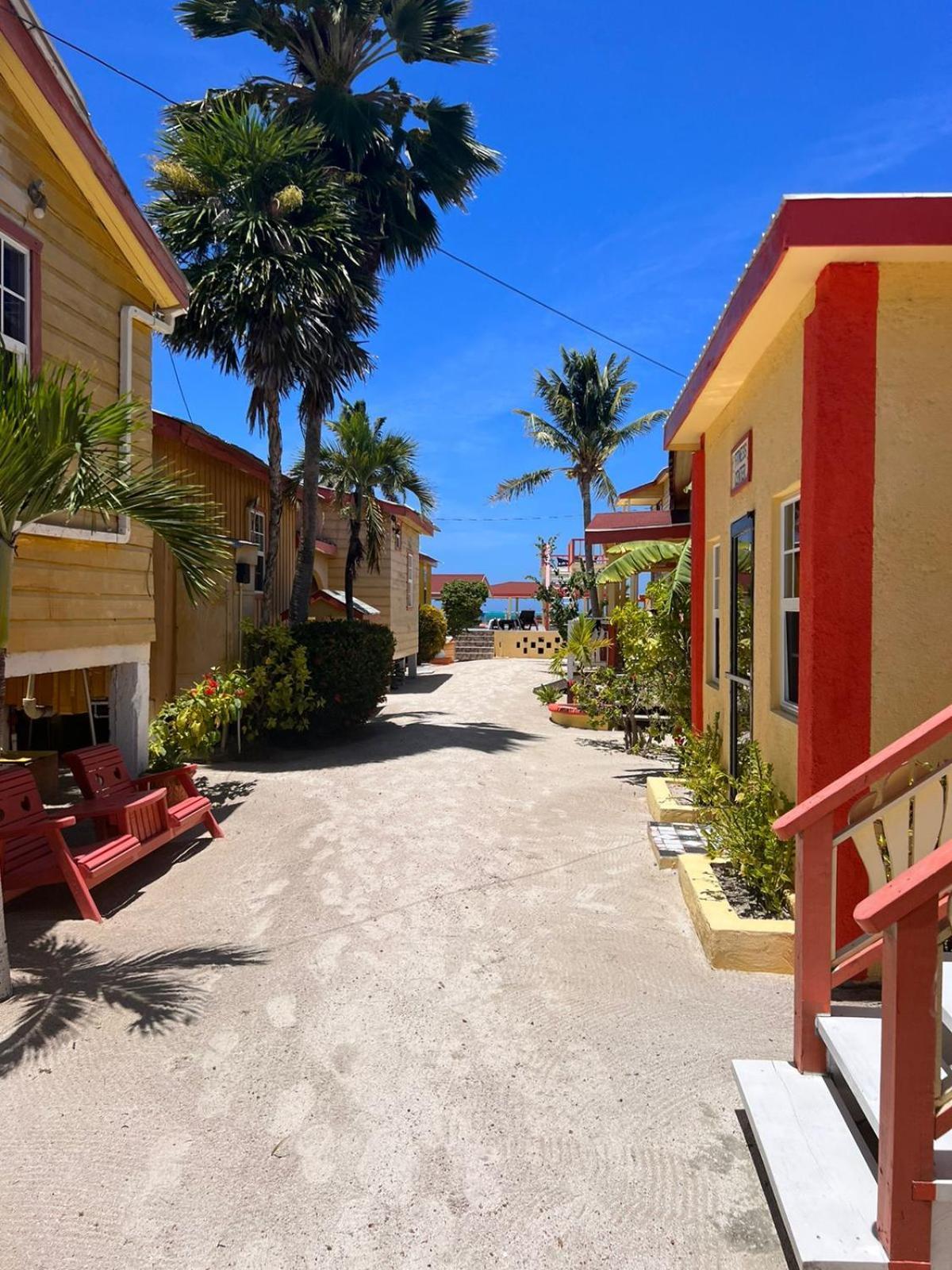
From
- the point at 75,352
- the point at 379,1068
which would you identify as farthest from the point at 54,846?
the point at 75,352

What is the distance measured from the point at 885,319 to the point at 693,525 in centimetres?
498

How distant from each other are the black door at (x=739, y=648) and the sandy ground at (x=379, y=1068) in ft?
4.22

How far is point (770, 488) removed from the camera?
556 centimetres

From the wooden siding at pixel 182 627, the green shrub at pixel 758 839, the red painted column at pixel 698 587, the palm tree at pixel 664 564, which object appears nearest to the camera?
the green shrub at pixel 758 839

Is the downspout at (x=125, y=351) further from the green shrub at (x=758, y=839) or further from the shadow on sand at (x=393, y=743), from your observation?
the green shrub at (x=758, y=839)

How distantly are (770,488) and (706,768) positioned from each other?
106 inches

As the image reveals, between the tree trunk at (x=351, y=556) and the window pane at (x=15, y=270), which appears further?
the tree trunk at (x=351, y=556)

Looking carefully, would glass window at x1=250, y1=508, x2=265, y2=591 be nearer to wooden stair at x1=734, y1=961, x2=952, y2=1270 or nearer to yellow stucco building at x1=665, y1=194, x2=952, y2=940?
yellow stucco building at x1=665, y1=194, x2=952, y2=940

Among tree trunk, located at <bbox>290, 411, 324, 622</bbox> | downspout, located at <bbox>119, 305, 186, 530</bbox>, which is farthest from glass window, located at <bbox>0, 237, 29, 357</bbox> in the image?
tree trunk, located at <bbox>290, 411, 324, 622</bbox>

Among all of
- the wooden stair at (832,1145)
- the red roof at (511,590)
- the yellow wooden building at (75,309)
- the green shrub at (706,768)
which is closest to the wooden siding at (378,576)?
the yellow wooden building at (75,309)

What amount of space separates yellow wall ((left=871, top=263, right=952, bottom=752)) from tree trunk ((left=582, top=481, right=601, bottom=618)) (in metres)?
9.67

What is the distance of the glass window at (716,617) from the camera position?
26.1ft

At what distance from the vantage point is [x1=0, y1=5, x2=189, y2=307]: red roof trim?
215 inches

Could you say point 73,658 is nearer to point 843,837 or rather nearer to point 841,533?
point 841,533
